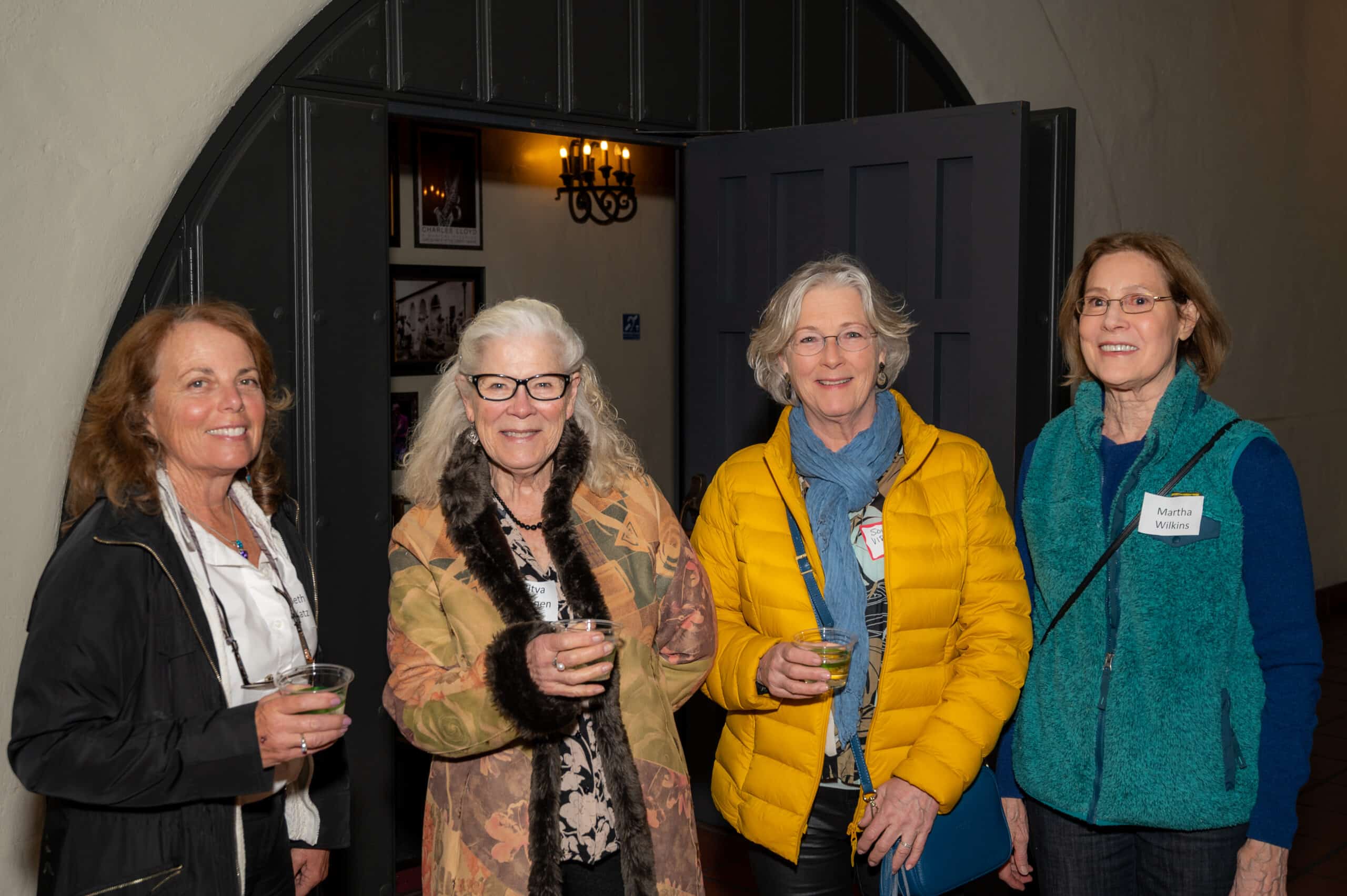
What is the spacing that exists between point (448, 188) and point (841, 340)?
168 inches

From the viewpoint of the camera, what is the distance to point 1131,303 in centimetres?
222

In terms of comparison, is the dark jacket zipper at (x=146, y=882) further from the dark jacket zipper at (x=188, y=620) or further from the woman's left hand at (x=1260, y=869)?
the woman's left hand at (x=1260, y=869)

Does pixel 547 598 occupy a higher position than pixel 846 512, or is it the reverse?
pixel 846 512

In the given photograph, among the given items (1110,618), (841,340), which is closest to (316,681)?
(841,340)

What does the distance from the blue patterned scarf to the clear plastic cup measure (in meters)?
0.54

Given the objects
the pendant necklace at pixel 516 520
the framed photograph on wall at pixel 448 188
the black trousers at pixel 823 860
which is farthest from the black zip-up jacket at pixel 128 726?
the framed photograph on wall at pixel 448 188

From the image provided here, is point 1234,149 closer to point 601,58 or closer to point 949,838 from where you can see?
point 601,58

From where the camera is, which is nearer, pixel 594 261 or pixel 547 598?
pixel 547 598

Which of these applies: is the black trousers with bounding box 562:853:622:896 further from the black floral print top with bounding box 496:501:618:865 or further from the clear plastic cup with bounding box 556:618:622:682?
the clear plastic cup with bounding box 556:618:622:682

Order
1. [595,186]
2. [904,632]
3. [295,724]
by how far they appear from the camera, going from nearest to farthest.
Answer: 1. [295,724]
2. [904,632]
3. [595,186]

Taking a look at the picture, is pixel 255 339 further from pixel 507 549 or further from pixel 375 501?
pixel 375 501

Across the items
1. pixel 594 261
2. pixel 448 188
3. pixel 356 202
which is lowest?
pixel 356 202

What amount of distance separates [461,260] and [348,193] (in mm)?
3153

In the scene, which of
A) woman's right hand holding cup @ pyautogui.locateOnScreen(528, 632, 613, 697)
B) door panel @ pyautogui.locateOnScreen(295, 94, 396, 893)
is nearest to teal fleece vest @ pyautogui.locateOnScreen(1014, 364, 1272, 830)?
woman's right hand holding cup @ pyautogui.locateOnScreen(528, 632, 613, 697)
